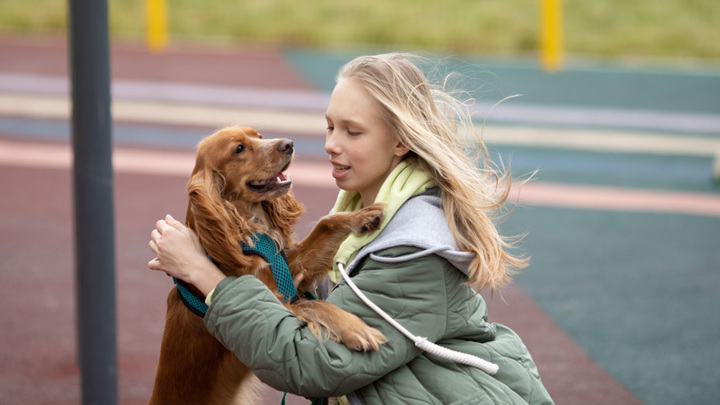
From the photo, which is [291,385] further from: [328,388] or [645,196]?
[645,196]

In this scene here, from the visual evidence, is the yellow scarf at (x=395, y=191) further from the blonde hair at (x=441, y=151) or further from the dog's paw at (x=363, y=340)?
the dog's paw at (x=363, y=340)

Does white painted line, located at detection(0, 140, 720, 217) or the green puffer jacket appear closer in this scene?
the green puffer jacket

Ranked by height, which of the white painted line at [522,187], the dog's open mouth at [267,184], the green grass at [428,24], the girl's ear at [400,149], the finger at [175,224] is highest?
the girl's ear at [400,149]

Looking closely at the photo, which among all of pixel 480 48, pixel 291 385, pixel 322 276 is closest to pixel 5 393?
pixel 322 276

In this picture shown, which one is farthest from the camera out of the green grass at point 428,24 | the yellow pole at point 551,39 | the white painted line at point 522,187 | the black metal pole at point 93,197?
the green grass at point 428,24

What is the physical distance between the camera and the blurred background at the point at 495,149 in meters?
4.71

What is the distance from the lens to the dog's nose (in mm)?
2779

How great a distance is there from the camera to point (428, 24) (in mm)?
16328

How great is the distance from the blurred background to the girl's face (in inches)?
11.0

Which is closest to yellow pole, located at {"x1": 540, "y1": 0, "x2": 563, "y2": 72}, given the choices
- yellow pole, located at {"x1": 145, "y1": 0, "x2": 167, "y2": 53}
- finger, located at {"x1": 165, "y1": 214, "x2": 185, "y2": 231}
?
yellow pole, located at {"x1": 145, "y1": 0, "x2": 167, "y2": 53}

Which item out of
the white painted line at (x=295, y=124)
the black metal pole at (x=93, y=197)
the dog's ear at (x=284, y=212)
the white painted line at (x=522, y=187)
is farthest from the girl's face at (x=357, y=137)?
the white painted line at (x=295, y=124)

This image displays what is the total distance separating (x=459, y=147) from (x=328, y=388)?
81 cm

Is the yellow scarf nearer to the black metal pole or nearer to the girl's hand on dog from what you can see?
the girl's hand on dog

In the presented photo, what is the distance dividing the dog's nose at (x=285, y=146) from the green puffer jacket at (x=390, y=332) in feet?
1.80
